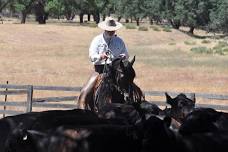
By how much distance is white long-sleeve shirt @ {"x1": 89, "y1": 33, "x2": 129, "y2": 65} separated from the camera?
11.1 meters

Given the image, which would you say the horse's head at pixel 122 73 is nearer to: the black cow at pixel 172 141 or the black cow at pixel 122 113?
the black cow at pixel 122 113

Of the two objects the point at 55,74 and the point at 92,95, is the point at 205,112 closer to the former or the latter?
the point at 92,95

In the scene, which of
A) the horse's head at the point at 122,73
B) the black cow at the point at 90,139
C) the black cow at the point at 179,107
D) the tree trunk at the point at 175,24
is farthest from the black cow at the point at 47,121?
the tree trunk at the point at 175,24

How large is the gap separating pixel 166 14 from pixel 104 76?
284 ft

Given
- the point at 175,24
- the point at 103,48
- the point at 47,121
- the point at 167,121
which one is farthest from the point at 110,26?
the point at 175,24

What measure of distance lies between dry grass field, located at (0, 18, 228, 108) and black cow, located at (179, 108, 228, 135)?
16953 millimetres

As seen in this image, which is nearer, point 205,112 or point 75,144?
point 75,144

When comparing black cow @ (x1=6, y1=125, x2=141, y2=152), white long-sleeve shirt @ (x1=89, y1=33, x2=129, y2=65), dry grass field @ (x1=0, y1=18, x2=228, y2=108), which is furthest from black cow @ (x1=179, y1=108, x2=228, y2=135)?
dry grass field @ (x1=0, y1=18, x2=228, y2=108)

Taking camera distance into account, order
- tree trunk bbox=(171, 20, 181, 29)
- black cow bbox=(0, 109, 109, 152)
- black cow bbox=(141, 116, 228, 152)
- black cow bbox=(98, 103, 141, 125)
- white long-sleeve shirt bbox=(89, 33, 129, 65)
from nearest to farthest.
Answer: black cow bbox=(141, 116, 228, 152)
black cow bbox=(0, 109, 109, 152)
black cow bbox=(98, 103, 141, 125)
white long-sleeve shirt bbox=(89, 33, 129, 65)
tree trunk bbox=(171, 20, 181, 29)

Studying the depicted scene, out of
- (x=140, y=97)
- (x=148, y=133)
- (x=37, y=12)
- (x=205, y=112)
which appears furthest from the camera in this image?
(x=37, y=12)

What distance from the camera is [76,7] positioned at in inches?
3846

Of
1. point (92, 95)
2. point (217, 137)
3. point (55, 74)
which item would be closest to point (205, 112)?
point (217, 137)

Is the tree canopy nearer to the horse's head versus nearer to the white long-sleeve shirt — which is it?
the white long-sleeve shirt

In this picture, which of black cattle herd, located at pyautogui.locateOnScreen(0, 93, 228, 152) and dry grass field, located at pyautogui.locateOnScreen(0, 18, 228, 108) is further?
dry grass field, located at pyautogui.locateOnScreen(0, 18, 228, 108)
